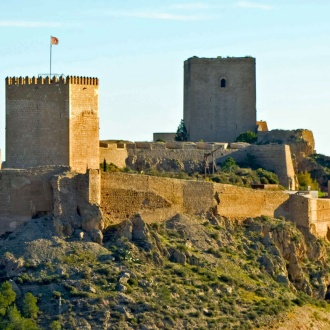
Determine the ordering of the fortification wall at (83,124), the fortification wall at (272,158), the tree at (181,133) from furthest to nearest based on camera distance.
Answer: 1. the tree at (181,133)
2. the fortification wall at (272,158)
3. the fortification wall at (83,124)

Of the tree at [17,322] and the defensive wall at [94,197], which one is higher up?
the defensive wall at [94,197]

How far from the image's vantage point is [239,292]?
55.6m

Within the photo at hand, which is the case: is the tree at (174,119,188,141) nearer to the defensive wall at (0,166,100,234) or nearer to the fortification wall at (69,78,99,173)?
the fortification wall at (69,78,99,173)

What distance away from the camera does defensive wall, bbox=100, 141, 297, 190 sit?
213 feet

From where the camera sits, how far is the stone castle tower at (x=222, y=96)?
2926 inches

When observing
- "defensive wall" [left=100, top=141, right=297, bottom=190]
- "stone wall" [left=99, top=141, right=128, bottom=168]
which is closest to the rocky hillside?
"stone wall" [left=99, top=141, right=128, bottom=168]

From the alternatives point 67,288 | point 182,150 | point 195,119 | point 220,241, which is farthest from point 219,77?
point 67,288

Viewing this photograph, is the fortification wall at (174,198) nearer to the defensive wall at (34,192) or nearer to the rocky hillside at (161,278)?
the rocky hillside at (161,278)

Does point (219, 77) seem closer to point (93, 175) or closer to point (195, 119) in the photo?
point (195, 119)

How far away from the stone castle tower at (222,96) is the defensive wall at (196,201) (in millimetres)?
9918

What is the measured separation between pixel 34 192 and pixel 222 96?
68.2ft

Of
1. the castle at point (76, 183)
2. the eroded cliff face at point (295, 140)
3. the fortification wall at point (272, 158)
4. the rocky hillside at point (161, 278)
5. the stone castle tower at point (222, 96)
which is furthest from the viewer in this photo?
the stone castle tower at point (222, 96)

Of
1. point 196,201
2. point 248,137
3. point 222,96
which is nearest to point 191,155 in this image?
point 248,137

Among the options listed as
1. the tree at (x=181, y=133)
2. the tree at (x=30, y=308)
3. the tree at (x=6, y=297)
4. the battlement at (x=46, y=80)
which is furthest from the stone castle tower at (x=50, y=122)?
the tree at (x=181, y=133)
